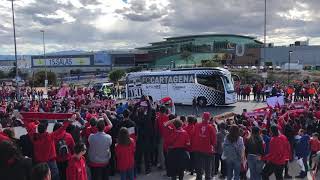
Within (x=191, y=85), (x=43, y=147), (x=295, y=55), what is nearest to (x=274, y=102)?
(x=191, y=85)

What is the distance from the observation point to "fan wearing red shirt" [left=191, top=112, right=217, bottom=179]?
382 inches

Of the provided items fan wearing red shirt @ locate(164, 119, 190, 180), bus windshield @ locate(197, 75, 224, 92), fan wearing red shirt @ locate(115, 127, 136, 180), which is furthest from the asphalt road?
fan wearing red shirt @ locate(115, 127, 136, 180)

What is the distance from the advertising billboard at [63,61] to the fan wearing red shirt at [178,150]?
124007 millimetres

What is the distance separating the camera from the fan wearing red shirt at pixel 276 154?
8953 millimetres

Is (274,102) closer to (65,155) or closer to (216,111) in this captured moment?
(216,111)

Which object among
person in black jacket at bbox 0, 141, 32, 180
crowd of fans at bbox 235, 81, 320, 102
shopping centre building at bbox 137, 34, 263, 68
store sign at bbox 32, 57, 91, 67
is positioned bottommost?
crowd of fans at bbox 235, 81, 320, 102

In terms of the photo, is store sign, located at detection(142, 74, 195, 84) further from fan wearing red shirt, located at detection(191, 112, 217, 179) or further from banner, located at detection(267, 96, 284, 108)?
fan wearing red shirt, located at detection(191, 112, 217, 179)

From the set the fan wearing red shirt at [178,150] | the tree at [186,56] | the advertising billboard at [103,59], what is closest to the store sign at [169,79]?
the fan wearing red shirt at [178,150]

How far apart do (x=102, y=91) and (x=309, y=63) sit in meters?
89.5

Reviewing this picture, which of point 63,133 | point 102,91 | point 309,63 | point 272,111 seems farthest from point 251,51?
point 63,133

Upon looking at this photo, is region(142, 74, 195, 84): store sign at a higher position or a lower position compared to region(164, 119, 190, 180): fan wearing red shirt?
higher

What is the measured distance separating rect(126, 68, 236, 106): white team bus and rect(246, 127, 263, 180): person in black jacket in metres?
21.0

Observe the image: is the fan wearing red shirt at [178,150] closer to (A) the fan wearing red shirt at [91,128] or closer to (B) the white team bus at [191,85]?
(A) the fan wearing red shirt at [91,128]

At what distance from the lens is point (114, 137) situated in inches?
404
